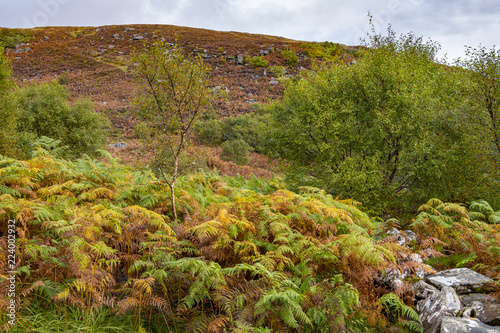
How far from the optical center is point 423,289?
4512 millimetres

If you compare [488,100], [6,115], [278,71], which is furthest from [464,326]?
[278,71]

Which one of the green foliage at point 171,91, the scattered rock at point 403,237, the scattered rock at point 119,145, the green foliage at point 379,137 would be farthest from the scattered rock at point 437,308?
the scattered rock at point 119,145

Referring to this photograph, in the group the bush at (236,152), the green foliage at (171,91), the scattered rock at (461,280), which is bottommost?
the scattered rock at (461,280)

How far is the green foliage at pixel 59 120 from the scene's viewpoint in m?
19.6

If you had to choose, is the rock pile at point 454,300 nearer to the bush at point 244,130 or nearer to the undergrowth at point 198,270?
the undergrowth at point 198,270

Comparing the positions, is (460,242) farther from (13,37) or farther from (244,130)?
(13,37)

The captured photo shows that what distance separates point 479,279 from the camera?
4617 millimetres

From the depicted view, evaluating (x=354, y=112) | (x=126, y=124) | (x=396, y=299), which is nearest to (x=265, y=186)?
(x=354, y=112)

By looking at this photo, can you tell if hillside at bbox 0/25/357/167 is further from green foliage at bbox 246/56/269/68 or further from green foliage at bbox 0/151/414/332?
green foliage at bbox 0/151/414/332

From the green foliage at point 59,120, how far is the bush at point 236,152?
33.2ft

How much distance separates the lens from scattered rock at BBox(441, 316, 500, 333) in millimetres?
3512

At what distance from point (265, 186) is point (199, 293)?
7.15 meters

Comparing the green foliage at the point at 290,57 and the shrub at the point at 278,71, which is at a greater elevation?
the green foliage at the point at 290,57

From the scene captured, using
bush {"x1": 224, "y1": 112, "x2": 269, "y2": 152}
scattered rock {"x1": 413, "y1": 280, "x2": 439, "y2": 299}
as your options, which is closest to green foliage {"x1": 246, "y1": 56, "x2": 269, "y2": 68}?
bush {"x1": 224, "y1": 112, "x2": 269, "y2": 152}
